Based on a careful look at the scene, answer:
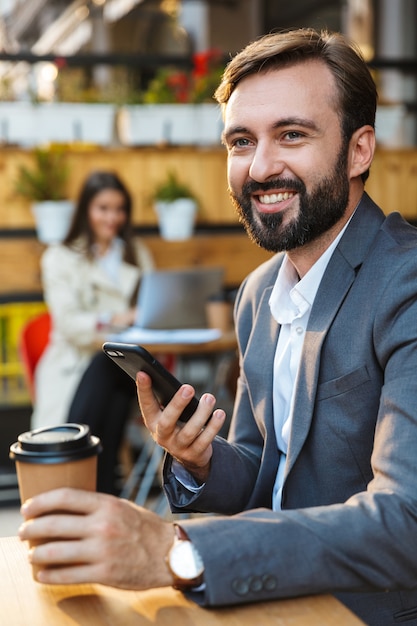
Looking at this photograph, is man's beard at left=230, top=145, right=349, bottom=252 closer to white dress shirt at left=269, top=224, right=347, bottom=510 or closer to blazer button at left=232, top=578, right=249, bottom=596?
white dress shirt at left=269, top=224, right=347, bottom=510

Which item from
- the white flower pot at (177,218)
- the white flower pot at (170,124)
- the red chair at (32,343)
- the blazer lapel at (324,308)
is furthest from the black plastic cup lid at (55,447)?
the white flower pot at (170,124)

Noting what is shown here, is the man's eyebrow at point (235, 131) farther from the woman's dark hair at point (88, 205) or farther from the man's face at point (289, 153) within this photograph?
the woman's dark hair at point (88, 205)

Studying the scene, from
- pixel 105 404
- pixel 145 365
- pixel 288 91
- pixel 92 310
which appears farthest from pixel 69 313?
pixel 145 365

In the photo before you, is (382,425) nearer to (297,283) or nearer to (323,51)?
(297,283)

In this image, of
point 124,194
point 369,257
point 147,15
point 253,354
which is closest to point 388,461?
point 369,257

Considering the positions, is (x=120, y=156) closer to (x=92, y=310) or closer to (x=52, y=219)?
(x=52, y=219)

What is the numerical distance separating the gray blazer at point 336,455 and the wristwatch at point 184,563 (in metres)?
0.01

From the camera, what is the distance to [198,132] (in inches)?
220

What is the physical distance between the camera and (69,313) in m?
4.47

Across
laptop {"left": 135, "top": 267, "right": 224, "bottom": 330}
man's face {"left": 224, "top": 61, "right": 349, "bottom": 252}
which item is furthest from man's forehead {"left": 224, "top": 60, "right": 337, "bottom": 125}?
laptop {"left": 135, "top": 267, "right": 224, "bottom": 330}

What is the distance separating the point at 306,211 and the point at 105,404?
2833mm

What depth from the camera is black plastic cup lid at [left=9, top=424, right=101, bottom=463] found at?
1.13 m

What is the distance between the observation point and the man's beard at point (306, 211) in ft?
5.32

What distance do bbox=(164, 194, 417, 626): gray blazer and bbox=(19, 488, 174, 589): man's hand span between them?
0.07 meters
